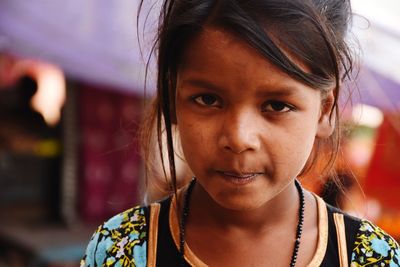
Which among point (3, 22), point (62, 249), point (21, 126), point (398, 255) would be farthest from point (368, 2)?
point (21, 126)

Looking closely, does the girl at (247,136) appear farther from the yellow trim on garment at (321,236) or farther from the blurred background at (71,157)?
the blurred background at (71,157)

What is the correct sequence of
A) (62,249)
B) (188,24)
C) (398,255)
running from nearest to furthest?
(188,24), (398,255), (62,249)

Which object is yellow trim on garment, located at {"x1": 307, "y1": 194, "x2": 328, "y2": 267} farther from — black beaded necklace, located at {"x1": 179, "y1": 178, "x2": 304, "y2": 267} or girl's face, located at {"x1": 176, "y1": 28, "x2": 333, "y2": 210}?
girl's face, located at {"x1": 176, "y1": 28, "x2": 333, "y2": 210}

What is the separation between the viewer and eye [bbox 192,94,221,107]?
111 centimetres

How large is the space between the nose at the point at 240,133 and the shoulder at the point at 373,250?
351mm

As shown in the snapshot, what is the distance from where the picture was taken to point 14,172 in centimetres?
582

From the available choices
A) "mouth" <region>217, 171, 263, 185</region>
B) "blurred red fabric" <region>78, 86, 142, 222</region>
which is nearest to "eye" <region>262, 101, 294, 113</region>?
"mouth" <region>217, 171, 263, 185</region>

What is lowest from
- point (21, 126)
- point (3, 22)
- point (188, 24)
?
point (21, 126)

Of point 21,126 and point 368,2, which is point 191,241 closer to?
point 368,2

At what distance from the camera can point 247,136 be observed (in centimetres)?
106

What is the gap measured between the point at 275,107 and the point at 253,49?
4.8 inches

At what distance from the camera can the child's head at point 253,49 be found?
3.50 feet

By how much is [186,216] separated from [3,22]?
2.58 metres

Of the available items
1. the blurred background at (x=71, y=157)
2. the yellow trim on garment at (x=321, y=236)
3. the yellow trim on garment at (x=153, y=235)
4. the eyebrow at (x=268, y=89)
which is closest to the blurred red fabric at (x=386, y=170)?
the blurred background at (x=71, y=157)
